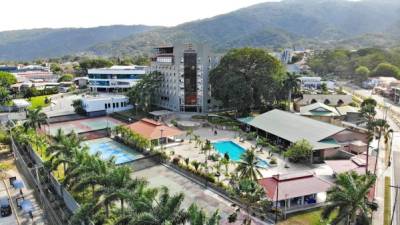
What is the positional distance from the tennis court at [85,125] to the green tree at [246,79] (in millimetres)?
19536

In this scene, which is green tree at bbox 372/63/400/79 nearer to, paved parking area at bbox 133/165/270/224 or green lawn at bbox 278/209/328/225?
green lawn at bbox 278/209/328/225

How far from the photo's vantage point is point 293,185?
26.5 meters

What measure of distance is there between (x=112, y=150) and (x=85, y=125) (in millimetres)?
16950

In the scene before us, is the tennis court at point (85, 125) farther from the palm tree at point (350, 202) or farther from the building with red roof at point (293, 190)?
the palm tree at point (350, 202)

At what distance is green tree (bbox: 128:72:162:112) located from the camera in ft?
194

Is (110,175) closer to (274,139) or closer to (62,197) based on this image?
(62,197)

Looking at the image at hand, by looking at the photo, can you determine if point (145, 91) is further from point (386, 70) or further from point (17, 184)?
point (386, 70)

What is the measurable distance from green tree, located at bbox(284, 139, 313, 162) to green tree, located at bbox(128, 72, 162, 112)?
101 ft

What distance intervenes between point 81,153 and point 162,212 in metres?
12.4

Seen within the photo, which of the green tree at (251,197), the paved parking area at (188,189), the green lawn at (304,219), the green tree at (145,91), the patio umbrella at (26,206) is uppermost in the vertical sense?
the green tree at (145,91)

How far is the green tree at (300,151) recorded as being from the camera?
35875 mm

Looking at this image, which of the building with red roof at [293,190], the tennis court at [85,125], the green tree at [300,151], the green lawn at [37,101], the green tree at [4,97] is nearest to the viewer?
the building with red roof at [293,190]

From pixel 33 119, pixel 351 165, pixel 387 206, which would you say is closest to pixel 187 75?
pixel 33 119

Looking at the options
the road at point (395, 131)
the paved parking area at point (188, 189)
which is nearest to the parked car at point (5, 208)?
the paved parking area at point (188, 189)
